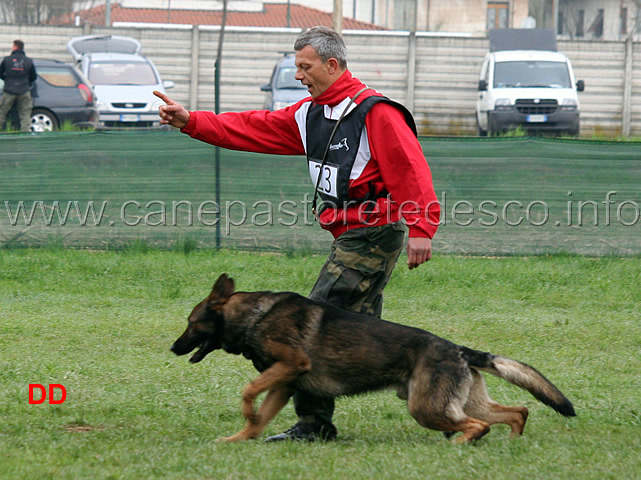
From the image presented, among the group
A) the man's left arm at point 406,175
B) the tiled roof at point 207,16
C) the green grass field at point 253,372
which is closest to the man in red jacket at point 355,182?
the man's left arm at point 406,175

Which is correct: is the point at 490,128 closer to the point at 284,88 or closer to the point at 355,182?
the point at 284,88

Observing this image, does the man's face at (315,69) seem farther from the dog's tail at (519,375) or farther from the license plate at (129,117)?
the license plate at (129,117)

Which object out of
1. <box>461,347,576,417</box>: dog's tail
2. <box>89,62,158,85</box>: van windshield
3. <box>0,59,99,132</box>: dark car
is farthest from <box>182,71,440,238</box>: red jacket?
<box>89,62,158,85</box>: van windshield

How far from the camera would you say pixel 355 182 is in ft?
14.4

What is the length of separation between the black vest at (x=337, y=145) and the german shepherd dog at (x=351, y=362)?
21.5 inches

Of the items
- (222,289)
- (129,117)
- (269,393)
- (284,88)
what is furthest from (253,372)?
(284,88)

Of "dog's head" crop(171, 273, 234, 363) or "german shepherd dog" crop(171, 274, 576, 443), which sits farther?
"dog's head" crop(171, 273, 234, 363)

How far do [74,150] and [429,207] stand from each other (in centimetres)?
689

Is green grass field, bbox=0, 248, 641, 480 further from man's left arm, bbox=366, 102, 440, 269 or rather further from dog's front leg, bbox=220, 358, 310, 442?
man's left arm, bbox=366, 102, 440, 269

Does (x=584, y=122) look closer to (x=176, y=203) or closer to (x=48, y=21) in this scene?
(x=176, y=203)

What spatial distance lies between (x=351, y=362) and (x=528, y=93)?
17.8 metres

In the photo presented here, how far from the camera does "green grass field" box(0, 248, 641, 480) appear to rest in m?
3.85

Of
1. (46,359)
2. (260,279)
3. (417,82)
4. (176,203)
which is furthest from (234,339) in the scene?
(417,82)

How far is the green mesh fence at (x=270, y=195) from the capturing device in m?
10.1
